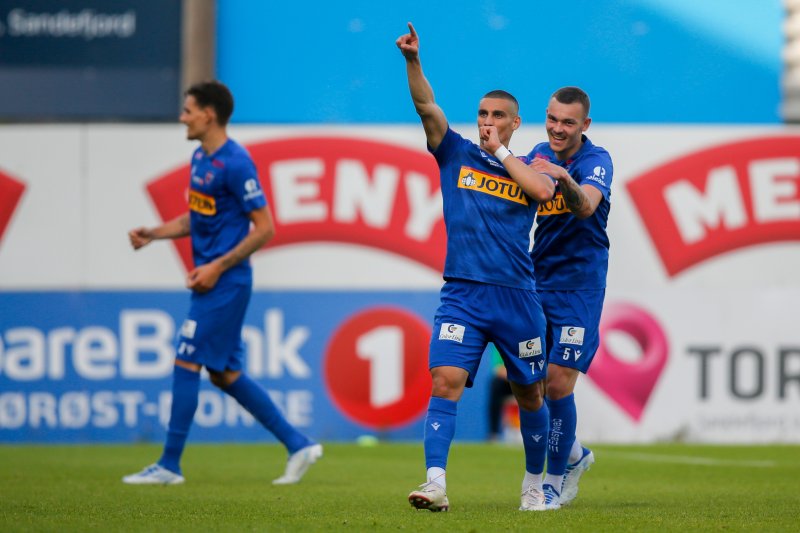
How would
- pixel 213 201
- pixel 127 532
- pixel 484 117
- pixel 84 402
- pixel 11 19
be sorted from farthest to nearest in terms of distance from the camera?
pixel 11 19 → pixel 84 402 → pixel 213 201 → pixel 484 117 → pixel 127 532

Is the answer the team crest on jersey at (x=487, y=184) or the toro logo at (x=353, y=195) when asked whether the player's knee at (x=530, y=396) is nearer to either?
the team crest on jersey at (x=487, y=184)

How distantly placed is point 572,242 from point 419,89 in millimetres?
1271

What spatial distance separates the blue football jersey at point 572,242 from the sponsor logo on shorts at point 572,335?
0.67ft

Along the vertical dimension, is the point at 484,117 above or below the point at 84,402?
above

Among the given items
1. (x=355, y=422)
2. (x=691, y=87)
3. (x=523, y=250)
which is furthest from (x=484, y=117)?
(x=691, y=87)

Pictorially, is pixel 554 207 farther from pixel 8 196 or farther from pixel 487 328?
pixel 8 196

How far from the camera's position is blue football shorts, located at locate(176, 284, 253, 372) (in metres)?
8.13

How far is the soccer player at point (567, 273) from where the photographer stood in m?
6.81

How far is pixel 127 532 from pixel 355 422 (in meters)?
6.99

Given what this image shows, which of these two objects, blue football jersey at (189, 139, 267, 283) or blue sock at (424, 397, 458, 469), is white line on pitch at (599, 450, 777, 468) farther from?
blue sock at (424, 397, 458, 469)

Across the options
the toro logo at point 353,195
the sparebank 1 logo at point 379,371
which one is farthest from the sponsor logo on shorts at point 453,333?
the toro logo at point 353,195

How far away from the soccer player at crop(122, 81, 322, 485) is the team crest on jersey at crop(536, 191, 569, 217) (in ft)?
6.18

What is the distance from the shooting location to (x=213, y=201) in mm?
8211

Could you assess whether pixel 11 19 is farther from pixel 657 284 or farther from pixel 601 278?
pixel 601 278
